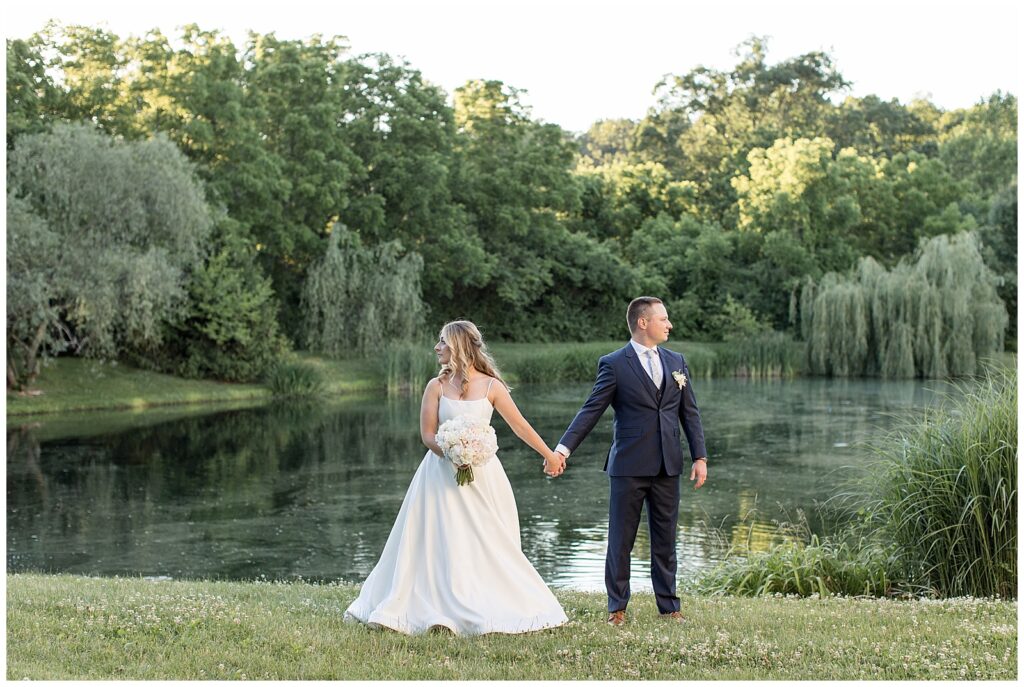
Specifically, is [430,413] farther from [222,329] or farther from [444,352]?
[222,329]

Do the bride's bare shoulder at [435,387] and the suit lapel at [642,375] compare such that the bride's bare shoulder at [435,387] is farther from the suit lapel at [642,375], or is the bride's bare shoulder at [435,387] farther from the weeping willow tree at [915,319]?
the weeping willow tree at [915,319]

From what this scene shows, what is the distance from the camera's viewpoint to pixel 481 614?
5953 millimetres

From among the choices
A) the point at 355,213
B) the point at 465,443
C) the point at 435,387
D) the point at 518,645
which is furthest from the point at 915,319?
the point at 518,645

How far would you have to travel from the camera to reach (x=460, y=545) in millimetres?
6141

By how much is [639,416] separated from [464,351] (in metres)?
0.99

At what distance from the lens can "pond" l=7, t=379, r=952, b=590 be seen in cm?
1194

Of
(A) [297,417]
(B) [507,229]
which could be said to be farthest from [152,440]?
(B) [507,229]

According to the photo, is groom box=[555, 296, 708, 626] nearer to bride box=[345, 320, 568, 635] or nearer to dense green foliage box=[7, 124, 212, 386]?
bride box=[345, 320, 568, 635]

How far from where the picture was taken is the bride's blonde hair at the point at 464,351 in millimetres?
6227

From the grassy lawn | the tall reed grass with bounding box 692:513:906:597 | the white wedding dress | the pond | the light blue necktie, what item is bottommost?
the pond

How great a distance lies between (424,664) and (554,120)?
38.7m

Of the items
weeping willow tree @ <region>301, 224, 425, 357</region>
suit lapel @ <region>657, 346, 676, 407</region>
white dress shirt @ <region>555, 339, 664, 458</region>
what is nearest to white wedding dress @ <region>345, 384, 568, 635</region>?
white dress shirt @ <region>555, 339, 664, 458</region>

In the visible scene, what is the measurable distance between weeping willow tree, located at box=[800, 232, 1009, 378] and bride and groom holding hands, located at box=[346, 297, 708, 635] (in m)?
29.7

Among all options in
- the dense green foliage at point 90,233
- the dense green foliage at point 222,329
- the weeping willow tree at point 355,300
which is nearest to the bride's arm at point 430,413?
the dense green foliage at point 90,233
